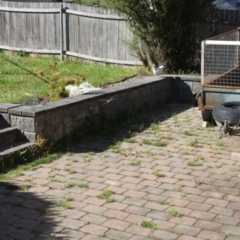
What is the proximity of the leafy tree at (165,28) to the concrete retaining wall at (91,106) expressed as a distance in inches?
58.6

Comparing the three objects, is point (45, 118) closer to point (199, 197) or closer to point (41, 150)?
point (41, 150)

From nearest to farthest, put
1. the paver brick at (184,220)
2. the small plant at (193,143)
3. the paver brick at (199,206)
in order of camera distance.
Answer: the paver brick at (184,220)
the paver brick at (199,206)
the small plant at (193,143)

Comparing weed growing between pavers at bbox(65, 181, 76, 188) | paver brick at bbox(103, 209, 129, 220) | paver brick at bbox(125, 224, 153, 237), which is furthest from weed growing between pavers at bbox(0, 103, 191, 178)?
paver brick at bbox(125, 224, 153, 237)

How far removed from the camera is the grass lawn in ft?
33.0

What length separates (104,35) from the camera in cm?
1415

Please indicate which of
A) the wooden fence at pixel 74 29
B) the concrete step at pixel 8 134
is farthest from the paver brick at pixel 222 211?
the wooden fence at pixel 74 29

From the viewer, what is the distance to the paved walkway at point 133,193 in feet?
16.2

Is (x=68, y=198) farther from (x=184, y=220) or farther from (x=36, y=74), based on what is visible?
(x=36, y=74)

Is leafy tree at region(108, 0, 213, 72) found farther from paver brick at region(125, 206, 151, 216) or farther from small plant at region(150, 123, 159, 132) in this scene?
paver brick at region(125, 206, 151, 216)

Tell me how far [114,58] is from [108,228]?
9349mm

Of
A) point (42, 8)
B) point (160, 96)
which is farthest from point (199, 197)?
point (42, 8)

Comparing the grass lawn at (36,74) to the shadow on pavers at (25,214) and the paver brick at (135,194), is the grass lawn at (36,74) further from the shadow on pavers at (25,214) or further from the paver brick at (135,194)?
the paver brick at (135,194)

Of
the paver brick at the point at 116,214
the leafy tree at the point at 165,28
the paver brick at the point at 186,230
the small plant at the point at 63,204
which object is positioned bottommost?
the paver brick at the point at 186,230

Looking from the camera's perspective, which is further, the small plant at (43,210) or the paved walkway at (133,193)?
the small plant at (43,210)
